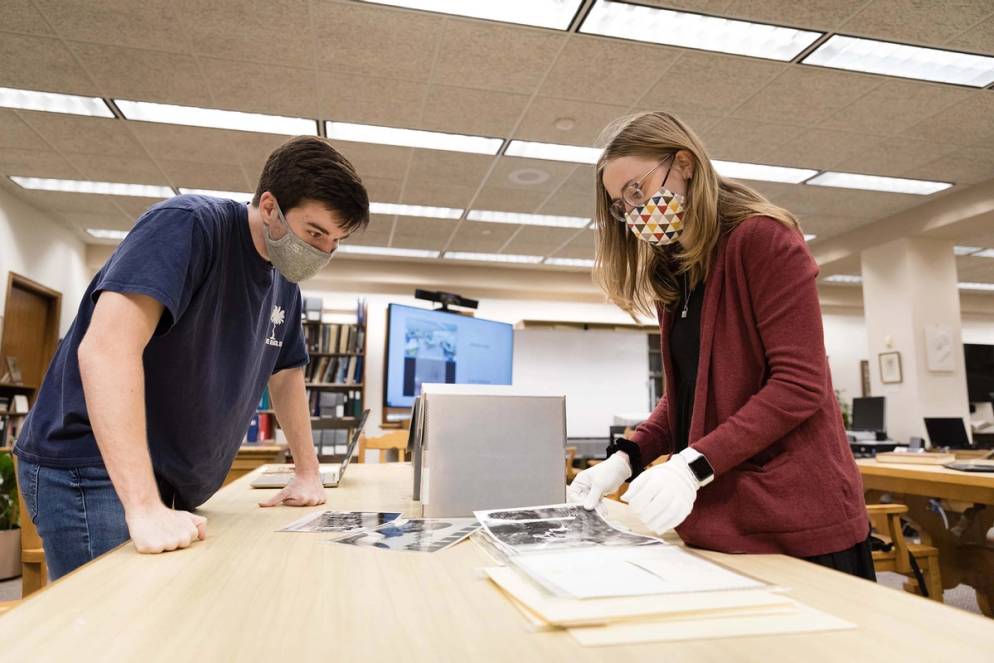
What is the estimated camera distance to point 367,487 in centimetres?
160

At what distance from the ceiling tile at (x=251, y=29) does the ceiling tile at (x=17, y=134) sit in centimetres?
181

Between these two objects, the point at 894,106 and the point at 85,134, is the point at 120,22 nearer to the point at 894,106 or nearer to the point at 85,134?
the point at 85,134

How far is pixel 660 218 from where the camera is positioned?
1.10 meters

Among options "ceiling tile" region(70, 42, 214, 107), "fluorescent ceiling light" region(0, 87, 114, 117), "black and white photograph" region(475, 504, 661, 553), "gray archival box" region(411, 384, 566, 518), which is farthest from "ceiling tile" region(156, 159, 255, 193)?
"black and white photograph" region(475, 504, 661, 553)

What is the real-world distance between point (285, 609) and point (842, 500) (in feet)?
2.42

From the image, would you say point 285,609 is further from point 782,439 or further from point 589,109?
point 589,109

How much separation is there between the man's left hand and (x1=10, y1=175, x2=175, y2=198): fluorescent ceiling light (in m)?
4.74

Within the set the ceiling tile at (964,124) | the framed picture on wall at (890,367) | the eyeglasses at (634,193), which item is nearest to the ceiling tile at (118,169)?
the eyeglasses at (634,193)

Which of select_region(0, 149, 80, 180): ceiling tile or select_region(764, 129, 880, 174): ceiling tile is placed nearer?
select_region(764, 129, 880, 174): ceiling tile

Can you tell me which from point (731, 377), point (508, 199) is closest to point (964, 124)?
point (508, 199)

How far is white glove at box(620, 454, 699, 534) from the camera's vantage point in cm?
84

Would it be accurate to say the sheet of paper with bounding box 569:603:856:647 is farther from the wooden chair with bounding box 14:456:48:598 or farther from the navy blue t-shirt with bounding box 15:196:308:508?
the wooden chair with bounding box 14:456:48:598

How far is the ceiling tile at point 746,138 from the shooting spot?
4078 mm

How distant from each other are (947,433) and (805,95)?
308cm
